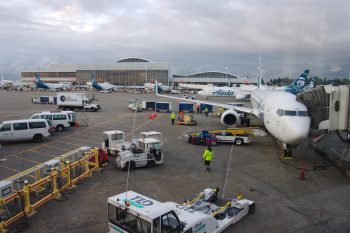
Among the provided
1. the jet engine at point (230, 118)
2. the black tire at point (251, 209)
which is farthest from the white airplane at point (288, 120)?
the jet engine at point (230, 118)

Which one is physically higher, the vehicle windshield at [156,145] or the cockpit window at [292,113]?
the cockpit window at [292,113]

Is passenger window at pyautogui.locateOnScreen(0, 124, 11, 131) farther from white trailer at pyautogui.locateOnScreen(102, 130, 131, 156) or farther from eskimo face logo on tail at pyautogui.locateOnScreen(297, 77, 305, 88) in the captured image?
eskimo face logo on tail at pyautogui.locateOnScreen(297, 77, 305, 88)

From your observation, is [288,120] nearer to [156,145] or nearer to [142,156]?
[156,145]

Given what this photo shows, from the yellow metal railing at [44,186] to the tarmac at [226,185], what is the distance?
402 millimetres

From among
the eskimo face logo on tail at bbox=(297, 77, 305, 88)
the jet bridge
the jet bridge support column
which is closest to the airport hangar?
the eskimo face logo on tail at bbox=(297, 77, 305, 88)

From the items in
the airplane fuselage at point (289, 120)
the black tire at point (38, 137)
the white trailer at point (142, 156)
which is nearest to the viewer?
the airplane fuselage at point (289, 120)

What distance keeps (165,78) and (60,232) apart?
577ft

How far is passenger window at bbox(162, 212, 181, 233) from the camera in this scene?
9.13m

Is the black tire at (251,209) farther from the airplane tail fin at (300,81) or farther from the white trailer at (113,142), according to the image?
the airplane tail fin at (300,81)

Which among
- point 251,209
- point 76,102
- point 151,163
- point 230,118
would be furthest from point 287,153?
point 76,102

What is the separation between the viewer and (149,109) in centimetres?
5769

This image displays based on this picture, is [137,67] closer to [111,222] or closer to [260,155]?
[260,155]

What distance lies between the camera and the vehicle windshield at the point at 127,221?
8.96 m

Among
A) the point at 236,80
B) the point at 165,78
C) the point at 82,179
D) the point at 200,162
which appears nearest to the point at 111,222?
the point at 82,179
